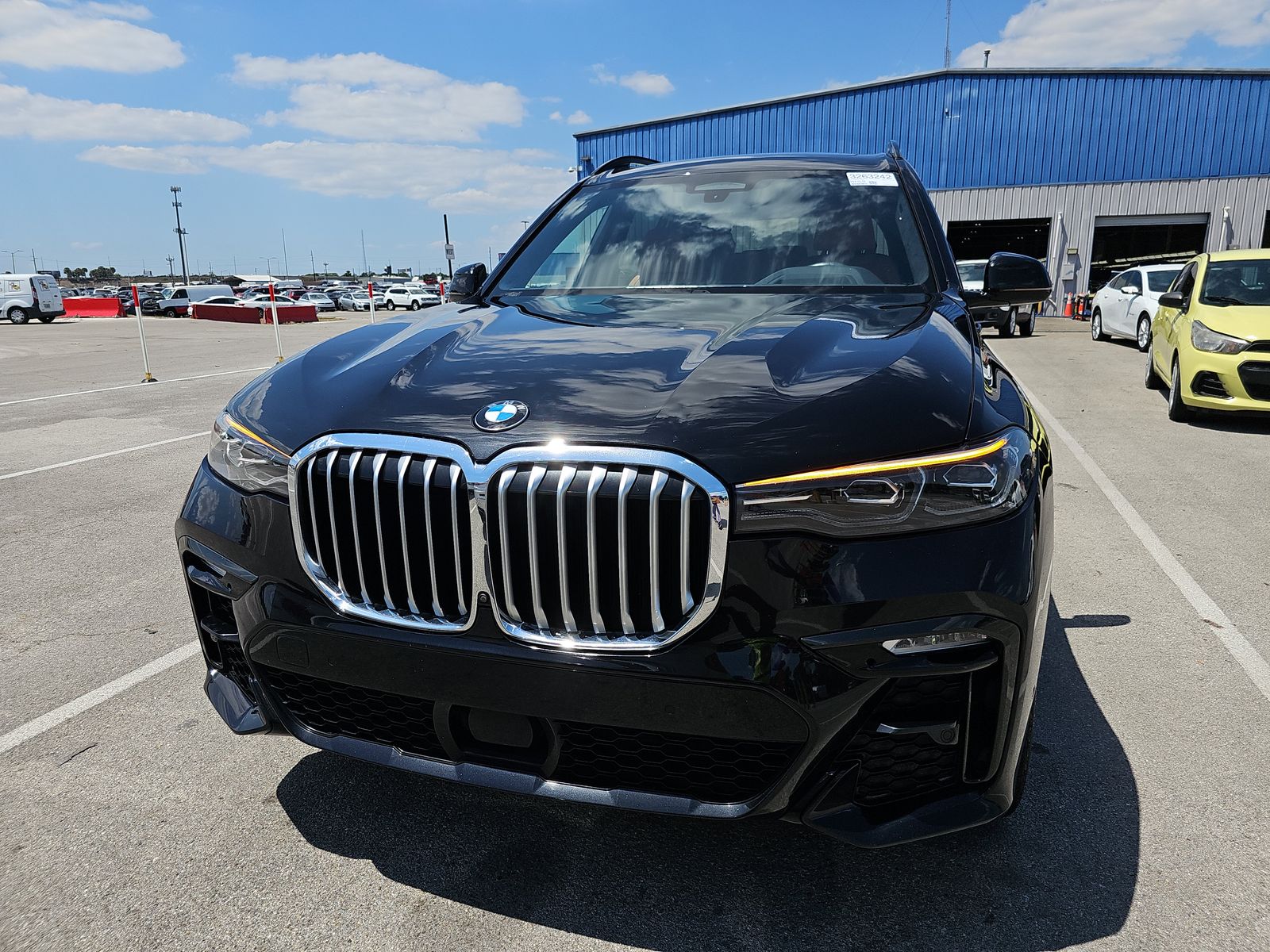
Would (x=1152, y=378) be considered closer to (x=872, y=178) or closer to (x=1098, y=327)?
(x=1098, y=327)

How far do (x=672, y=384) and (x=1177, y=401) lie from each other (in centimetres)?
865

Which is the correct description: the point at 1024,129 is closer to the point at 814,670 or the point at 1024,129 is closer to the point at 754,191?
the point at 754,191

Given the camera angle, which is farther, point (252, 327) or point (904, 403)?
point (252, 327)

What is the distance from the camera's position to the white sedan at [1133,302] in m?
15.3

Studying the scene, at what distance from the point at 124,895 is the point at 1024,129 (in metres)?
32.9

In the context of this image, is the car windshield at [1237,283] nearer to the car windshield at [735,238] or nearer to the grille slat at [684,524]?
the car windshield at [735,238]

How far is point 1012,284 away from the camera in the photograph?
3.19m

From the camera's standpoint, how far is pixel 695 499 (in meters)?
1.66

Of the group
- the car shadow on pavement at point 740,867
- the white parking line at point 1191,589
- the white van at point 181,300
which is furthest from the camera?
the white van at point 181,300

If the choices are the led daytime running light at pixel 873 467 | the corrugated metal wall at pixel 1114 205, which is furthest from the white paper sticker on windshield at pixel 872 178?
the corrugated metal wall at pixel 1114 205

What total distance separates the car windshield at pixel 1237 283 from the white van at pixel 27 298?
142 feet

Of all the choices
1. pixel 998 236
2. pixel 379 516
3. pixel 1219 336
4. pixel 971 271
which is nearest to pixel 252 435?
pixel 379 516

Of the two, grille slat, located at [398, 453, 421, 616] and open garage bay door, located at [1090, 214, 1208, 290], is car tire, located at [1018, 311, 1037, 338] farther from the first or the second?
grille slat, located at [398, 453, 421, 616]

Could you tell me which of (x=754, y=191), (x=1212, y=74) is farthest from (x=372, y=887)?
(x=1212, y=74)
